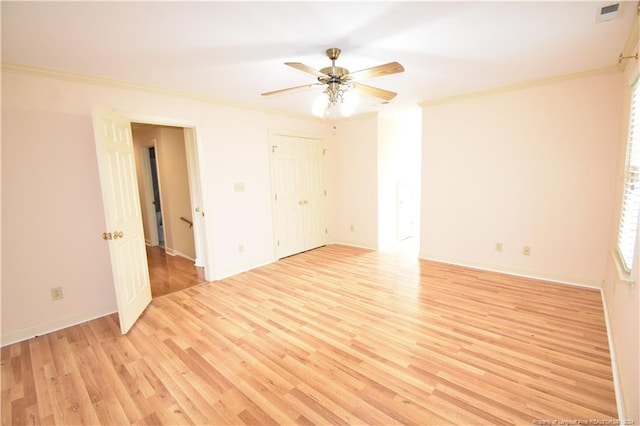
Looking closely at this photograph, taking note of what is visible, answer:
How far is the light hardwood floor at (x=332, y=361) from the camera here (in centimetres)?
172

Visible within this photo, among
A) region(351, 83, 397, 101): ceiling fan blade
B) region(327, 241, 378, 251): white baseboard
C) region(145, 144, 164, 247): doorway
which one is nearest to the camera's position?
region(351, 83, 397, 101): ceiling fan blade

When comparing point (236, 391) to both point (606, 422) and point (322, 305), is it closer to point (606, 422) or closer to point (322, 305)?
point (322, 305)

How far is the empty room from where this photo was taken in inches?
72.1

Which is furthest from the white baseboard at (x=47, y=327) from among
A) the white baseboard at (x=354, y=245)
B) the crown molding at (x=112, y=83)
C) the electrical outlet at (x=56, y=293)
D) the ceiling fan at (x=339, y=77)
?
the white baseboard at (x=354, y=245)

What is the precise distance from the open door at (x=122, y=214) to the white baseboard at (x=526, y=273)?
3.98 metres

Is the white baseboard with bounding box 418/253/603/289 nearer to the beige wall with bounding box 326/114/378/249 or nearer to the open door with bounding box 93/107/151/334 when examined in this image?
the beige wall with bounding box 326/114/378/249

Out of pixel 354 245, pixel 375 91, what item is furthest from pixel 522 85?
pixel 354 245

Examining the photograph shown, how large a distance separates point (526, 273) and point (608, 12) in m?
2.88

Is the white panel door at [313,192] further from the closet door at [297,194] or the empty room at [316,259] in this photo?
the empty room at [316,259]

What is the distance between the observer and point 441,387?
6.10 feet

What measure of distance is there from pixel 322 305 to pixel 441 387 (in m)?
1.46

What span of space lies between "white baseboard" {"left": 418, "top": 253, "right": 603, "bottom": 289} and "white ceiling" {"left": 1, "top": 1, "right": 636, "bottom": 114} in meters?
2.36

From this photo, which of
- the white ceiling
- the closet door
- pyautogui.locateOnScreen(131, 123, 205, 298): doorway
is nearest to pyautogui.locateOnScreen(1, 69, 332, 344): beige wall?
the white ceiling

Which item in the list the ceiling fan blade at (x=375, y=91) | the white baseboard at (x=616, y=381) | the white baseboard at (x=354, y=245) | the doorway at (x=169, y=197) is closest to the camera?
the white baseboard at (x=616, y=381)
